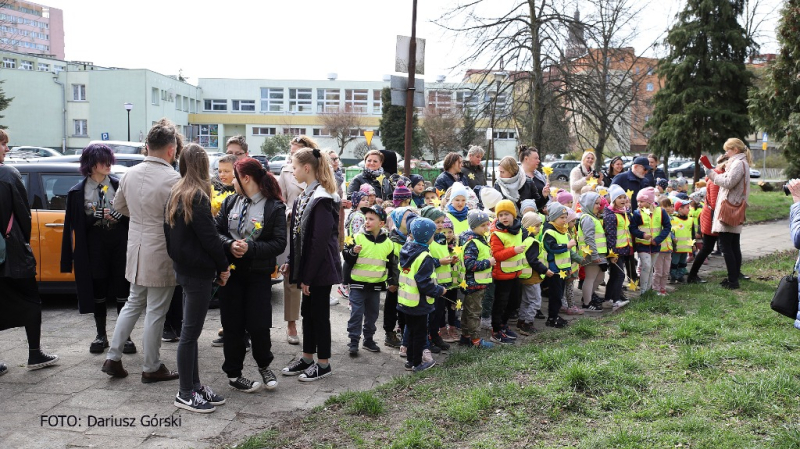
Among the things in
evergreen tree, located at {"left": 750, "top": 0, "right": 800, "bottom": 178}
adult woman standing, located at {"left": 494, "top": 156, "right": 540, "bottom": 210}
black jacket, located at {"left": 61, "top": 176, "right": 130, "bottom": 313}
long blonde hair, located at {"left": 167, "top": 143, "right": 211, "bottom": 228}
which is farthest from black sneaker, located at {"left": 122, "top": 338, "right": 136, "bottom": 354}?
evergreen tree, located at {"left": 750, "top": 0, "right": 800, "bottom": 178}

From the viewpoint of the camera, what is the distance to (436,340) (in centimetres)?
666

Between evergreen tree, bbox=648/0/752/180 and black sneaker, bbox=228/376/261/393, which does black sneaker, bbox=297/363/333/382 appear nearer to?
black sneaker, bbox=228/376/261/393

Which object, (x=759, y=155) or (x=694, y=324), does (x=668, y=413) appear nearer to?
(x=694, y=324)

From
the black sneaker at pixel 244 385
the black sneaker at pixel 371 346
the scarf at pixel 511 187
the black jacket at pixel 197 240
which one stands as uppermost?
the scarf at pixel 511 187

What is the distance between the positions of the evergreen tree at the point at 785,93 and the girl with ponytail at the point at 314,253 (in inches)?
656

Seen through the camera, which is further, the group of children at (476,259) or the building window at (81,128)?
the building window at (81,128)

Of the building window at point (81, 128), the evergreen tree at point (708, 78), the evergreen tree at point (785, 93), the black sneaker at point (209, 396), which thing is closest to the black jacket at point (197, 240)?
the black sneaker at point (209, 396)

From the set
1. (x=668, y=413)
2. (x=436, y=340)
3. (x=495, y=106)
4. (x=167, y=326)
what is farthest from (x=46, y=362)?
(x=495, y=106)

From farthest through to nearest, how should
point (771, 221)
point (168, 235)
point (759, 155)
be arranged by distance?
point (759, 155) → point (771, 221) → point (168, 235)

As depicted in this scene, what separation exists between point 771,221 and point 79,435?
69.6 feet

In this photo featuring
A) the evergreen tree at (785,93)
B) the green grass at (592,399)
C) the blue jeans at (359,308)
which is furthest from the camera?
the evergreen tree at (785,93)

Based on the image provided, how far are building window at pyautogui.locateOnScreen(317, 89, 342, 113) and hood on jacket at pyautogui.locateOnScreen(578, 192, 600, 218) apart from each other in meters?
69.2

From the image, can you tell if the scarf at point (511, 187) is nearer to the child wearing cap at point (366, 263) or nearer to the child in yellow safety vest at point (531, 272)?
the child in yellow safety vest at point (531, 272)

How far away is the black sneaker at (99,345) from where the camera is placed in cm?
611
